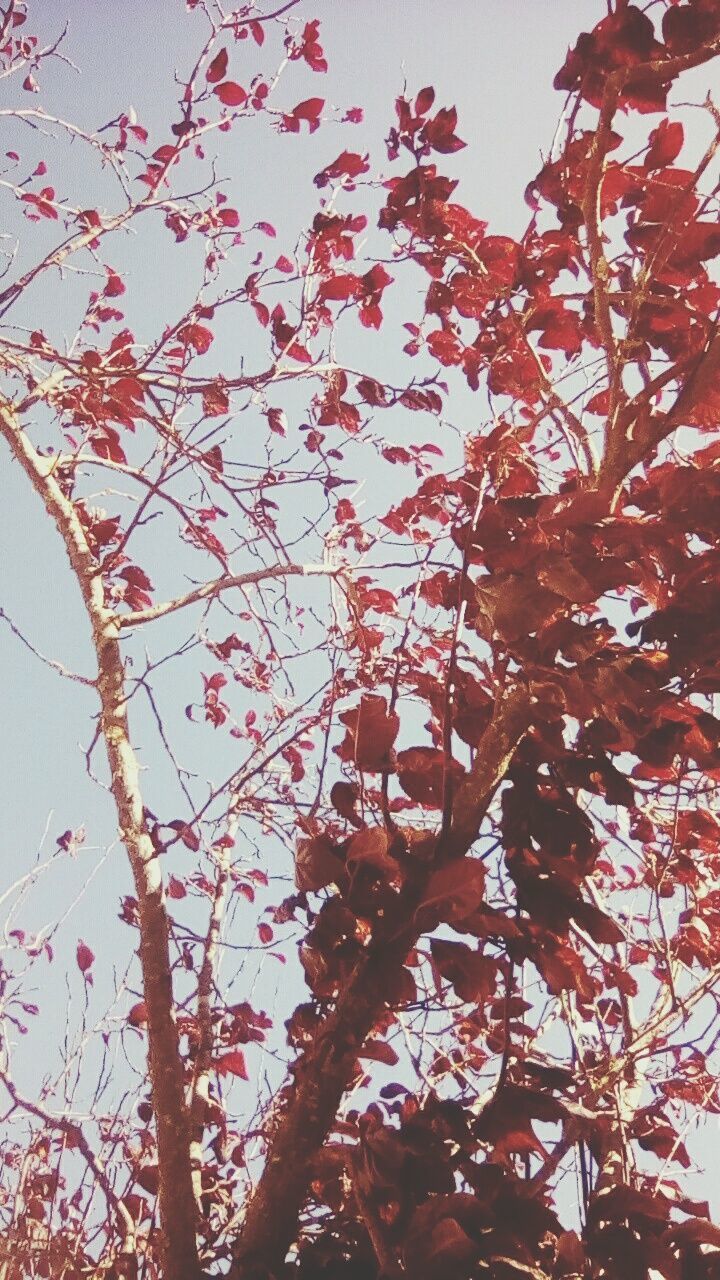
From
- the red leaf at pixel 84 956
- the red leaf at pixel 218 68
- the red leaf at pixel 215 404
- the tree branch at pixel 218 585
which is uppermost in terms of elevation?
the red leaf at pixel 218 68

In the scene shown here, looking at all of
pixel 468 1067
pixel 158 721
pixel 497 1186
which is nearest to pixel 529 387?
pixel 158 721

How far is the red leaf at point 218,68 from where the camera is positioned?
2.57 m

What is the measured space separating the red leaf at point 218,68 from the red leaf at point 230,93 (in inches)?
1.2

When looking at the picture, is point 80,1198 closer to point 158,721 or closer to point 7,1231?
point 7,1231

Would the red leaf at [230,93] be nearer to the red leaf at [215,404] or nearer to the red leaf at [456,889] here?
the red leaf at [215,404]

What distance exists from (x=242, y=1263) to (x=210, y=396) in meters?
2.07

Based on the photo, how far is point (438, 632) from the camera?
8.43 ft

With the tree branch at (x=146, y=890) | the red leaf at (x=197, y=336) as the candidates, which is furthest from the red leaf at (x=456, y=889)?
the red leaf at (x=197, y=336)

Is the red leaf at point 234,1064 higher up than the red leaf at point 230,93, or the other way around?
the red leaf at point 230,93

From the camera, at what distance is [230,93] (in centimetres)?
267

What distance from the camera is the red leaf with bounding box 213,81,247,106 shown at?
2627 millimetres

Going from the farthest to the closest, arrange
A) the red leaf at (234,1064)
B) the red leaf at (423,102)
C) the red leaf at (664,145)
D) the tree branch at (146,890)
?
1. the red leaf at (234,1064)
2. the red leaf at (423,102)
3. the red leaf at (664,145)
4. the tree branch at (146,890)

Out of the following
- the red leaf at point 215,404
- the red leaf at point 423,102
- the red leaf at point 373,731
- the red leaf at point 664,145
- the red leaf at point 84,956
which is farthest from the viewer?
the red leaf at point 84,956

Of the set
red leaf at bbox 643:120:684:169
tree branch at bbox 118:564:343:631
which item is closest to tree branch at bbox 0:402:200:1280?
tree branch at bbox 118:564:343:631
